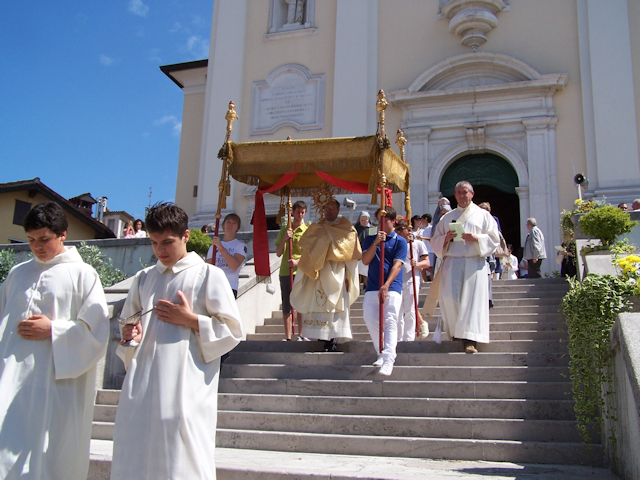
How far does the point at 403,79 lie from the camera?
17.7m

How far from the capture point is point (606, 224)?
27.0 ft

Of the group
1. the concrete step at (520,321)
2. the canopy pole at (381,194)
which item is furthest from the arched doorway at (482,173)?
the canopy pole at (381,194)

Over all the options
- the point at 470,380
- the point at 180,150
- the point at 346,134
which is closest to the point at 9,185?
the point at 180,150

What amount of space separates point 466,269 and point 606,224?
2361mm

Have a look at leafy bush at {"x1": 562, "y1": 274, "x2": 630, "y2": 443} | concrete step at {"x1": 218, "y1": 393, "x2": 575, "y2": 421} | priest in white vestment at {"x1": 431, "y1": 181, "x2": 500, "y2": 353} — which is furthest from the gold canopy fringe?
leafy bush at {"x1": 562, "y1": 274, "x2": 630, "y2": 443}

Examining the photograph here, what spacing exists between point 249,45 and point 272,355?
47.1 ft

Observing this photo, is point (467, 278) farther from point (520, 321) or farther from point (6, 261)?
point (6, 261)

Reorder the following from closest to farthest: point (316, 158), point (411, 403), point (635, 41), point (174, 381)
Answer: point (174, 381)
point (411, 403)
point (316, 158)
point (635, 41)

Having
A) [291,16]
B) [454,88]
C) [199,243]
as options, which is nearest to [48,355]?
[199,243]

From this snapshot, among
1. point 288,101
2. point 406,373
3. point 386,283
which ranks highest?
point 288,101

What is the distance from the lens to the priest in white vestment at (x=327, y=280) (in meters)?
7.43

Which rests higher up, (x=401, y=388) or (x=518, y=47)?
(x=518, y=47)

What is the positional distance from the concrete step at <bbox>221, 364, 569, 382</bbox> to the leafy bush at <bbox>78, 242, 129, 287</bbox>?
6.34m

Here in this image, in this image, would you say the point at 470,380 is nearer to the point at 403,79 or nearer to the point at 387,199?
the point at 387,199
